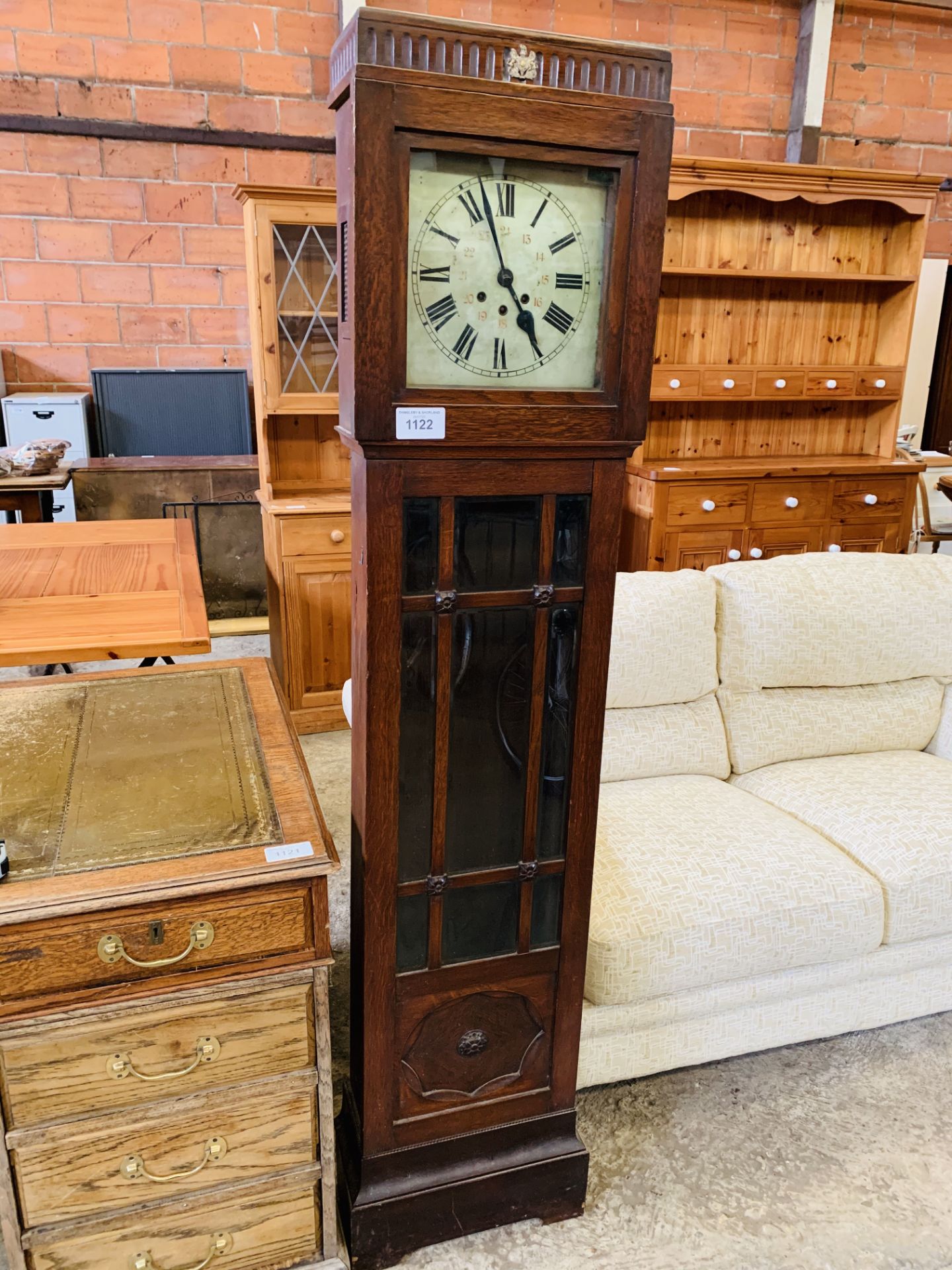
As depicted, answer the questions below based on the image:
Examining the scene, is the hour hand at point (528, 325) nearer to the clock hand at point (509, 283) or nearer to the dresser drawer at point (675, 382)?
the clock hand at point (509, 283)

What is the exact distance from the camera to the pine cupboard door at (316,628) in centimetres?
340

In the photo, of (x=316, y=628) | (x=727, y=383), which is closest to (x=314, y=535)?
(x=316, y=628)

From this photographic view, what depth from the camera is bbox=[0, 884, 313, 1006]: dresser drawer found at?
3.84 feet

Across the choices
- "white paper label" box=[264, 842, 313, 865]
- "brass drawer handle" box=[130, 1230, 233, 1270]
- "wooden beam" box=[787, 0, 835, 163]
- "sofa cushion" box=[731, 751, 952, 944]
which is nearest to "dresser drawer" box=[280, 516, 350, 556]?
"sofa cushion" box=[731, 751, 952, 944]

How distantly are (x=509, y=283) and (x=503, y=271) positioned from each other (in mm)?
16

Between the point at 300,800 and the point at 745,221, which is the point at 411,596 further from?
the point at 745,221

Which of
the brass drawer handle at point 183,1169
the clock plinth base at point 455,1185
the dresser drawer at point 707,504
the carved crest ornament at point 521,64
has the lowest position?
the clock plinth base at point 455,1185

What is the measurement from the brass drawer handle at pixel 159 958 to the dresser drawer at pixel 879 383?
13.8 feet

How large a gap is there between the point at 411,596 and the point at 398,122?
55cm

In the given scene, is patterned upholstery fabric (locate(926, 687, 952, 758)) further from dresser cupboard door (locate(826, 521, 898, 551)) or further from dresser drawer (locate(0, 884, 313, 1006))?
dresser cupboard door (locate(826, 521, 898, 551))

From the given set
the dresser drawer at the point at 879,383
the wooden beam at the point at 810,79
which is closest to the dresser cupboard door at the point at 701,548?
the dresser drawer at the point at 879,383

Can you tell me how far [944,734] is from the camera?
2479 mm

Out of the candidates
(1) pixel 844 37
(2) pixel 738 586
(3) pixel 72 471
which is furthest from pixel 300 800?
(1) pixel 844 37

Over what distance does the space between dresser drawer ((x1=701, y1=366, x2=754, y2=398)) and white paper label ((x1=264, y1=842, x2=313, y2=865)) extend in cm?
359
